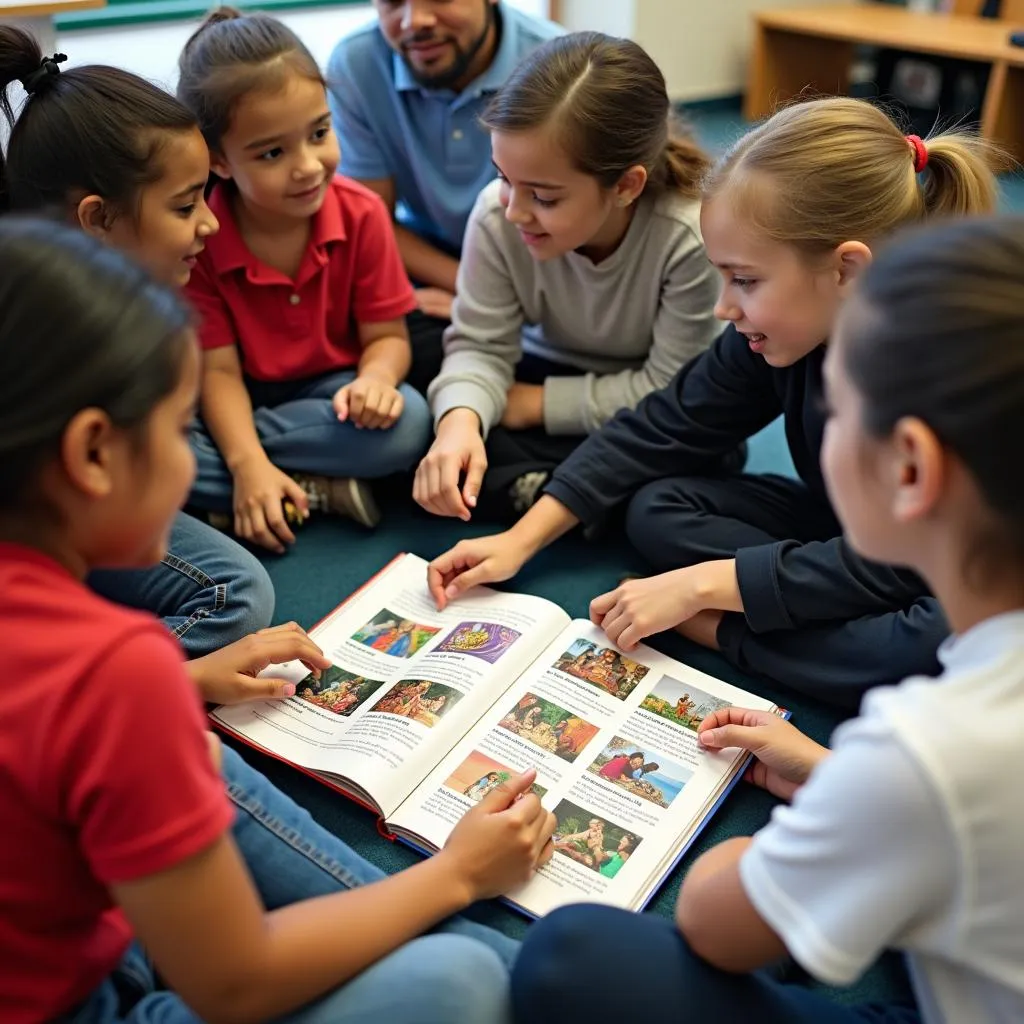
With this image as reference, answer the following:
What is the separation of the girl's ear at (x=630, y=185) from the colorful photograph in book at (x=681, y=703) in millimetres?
626

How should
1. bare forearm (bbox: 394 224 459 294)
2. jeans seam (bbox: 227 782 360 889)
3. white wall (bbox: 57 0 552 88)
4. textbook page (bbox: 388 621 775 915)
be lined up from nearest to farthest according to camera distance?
jeans seam (bbox: 227 782 360 889), textbook page (bbox: 388 621 775 915), bare forearm (bbox: 394 224 459 294), white wall (bbox: 57 0 552 88)

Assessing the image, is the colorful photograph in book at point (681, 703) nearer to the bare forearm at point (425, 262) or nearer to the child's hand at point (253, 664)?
the child's hand at point (253, 664)

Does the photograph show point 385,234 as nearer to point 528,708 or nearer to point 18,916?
point 528,708

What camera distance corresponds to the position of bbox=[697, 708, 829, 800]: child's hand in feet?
3.14

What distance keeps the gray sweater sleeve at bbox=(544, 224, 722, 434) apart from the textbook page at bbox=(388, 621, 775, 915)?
16.7 inches

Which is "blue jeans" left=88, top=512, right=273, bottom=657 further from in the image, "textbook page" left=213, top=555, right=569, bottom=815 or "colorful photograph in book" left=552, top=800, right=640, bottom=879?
"colorful photograph in book" left=552, top=800, right=640, bottom=879

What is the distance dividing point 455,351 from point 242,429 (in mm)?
323

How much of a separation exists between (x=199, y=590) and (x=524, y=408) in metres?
0.54

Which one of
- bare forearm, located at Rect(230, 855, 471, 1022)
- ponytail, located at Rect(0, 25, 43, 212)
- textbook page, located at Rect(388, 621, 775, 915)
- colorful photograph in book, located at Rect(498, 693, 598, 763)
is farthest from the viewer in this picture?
ponytail, located at Rect(0, 25, 43, 212)

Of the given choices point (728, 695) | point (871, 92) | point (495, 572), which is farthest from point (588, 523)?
point (871, 92)

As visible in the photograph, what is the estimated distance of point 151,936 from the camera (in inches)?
22.0

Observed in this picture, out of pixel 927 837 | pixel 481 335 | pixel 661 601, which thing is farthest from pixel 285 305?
pixel 927 837

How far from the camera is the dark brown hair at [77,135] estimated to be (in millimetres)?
1122

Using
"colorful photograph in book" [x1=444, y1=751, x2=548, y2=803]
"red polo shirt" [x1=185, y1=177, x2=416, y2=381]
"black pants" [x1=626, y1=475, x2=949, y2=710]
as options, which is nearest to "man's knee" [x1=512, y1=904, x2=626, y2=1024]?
"colorful photograph in book" [x1=444, y1=751, x2=548, y2=803]
